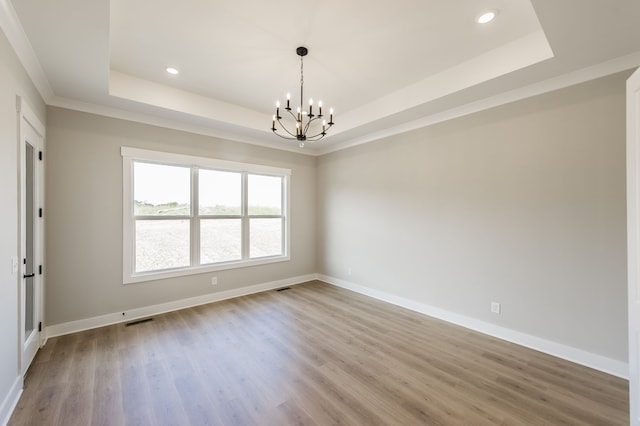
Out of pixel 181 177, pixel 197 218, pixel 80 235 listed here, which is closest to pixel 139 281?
pixel 80 235

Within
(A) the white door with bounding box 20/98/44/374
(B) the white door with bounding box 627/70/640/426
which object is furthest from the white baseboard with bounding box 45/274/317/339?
(B) the white door with bounding box 627/70/640/426

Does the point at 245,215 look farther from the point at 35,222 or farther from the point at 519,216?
the point at 519,216

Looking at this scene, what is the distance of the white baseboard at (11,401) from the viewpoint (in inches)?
73.5

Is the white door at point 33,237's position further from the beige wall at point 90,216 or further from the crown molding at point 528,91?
the crown molding at point 528,91

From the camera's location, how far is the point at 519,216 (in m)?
3.10

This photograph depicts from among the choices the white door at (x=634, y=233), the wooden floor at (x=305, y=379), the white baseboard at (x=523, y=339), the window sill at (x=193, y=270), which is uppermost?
the white door at (x=634, y=233)

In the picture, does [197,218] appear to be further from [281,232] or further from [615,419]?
[615,419]

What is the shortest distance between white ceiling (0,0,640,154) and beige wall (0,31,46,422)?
0.29 meters

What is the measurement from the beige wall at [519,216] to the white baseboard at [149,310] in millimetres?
2198

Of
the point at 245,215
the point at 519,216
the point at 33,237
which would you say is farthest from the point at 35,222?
the point at 519,216

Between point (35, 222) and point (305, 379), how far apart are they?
331 cm

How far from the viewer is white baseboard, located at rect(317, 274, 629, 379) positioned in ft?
8.23

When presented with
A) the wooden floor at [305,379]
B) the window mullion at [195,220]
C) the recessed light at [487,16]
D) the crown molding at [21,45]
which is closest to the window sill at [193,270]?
the window mullion at [195,220]

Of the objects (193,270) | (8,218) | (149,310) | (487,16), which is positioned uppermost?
(487,16)
